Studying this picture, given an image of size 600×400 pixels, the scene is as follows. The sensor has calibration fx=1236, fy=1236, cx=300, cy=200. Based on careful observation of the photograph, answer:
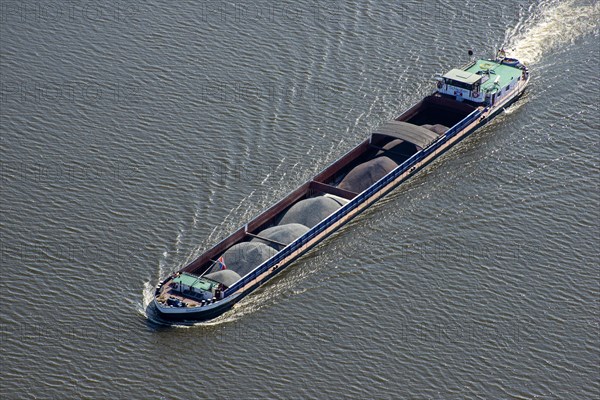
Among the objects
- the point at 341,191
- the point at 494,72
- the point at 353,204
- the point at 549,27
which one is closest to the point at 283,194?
the point at 341,191

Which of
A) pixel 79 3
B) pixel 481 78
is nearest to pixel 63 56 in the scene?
pixel 79 3

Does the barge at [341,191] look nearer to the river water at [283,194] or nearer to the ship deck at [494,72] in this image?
the ship deck at [494,72]

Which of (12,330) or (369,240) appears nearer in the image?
(12,330)

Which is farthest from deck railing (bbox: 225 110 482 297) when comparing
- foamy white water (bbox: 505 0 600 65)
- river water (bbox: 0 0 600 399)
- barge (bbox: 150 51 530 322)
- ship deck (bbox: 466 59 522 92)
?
foamy white water (bbox: 505 0 600 65)

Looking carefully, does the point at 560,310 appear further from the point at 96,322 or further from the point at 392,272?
the point at 96,322

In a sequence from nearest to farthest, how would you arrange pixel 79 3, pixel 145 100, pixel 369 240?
1. pixel 369 240
2. pixel 145 100
3. pixel 79 3

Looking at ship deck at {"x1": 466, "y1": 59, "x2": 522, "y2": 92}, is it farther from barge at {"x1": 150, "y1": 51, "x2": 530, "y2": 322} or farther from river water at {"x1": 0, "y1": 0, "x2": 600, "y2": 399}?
river water at {"x1": 0, "y1": 0, "x2": 600, "y2": 399}
